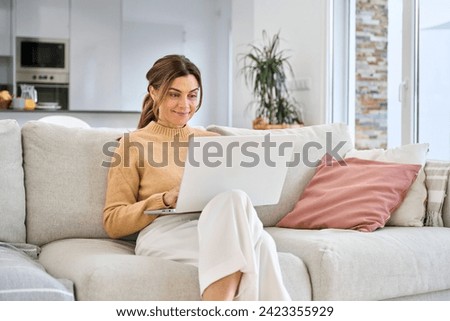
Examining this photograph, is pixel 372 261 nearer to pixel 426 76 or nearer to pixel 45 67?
pixel 426 76

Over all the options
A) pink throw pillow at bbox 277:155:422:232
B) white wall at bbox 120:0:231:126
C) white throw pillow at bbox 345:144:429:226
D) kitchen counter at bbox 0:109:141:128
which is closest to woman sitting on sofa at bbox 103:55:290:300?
pink throw pillow at bbox 277:155:422:232

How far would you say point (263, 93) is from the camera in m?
5.66

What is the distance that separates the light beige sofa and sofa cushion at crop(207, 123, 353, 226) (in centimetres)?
14

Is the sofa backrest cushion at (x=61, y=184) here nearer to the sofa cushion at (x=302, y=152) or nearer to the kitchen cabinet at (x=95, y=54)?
the sofa cushion at (x=302, y=152)

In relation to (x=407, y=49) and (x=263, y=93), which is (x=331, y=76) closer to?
(x=263, y=93)

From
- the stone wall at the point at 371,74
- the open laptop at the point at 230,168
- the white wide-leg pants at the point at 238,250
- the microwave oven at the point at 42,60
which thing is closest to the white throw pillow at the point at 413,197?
the open laptop at the point at 230,168

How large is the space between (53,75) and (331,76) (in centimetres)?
398

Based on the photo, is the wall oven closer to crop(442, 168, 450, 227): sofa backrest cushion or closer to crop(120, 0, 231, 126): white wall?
crop(120, 0, 231, 126): white wall

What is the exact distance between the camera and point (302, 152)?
2.92 metres

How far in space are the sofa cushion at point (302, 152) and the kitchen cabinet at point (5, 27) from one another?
5597 millimetres

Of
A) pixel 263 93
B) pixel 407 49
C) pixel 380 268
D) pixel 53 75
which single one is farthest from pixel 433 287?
pixel 53 75

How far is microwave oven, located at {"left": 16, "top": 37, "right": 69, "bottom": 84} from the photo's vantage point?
7828mm

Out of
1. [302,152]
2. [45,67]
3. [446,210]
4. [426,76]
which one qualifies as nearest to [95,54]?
[45,67]

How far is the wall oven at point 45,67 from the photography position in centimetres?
784
